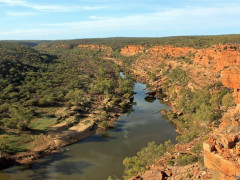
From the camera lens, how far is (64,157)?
99.2 ft

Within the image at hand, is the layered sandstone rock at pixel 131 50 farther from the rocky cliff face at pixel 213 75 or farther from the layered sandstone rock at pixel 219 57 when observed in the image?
the layered sandstone rock at pixel 219 57

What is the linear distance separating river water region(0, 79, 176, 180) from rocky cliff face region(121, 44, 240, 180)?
9652mm

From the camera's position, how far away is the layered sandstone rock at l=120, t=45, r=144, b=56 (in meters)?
117

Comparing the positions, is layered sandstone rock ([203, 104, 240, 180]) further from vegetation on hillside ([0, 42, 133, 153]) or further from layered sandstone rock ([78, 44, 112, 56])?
layered sandstone rock ([78, 44, 112, 56])

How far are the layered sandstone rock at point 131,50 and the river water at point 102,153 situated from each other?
250 ft

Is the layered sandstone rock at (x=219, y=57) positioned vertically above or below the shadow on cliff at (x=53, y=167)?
Answer: above

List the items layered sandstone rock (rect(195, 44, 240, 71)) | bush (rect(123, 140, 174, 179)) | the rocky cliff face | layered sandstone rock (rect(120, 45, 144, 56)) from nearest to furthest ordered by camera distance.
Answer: the rocky cliff face < bush (rect(123, 140, 174, 179)) < layered sandstone rock (rect(195, 44, 240, 71)) < layered sandstone rock (rect(120, 45, 144, 56))

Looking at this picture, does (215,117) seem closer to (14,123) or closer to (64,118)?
(64,118)

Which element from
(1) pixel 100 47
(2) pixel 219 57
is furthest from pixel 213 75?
(1) pixel 100 47

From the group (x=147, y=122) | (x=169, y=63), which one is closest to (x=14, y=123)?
(x=147, y=122)

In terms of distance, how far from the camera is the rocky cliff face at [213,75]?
47.5 feet

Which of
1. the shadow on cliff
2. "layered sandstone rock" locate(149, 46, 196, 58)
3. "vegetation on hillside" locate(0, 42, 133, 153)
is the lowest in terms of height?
the shadow on cliff

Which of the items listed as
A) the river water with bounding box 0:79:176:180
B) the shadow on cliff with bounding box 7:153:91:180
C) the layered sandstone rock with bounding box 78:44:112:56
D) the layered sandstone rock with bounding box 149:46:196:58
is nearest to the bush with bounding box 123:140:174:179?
the river water with bounding box 0:79:176:180

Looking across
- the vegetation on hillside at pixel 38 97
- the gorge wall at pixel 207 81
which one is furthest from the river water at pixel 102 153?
the gorge wall at pixel 207 81
